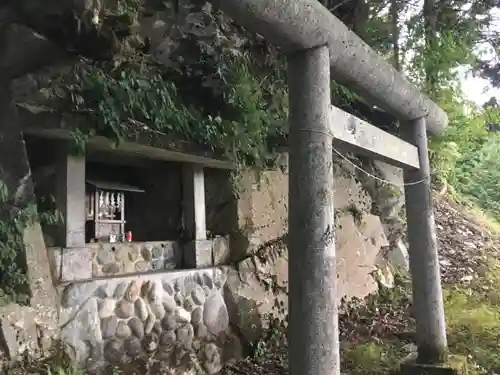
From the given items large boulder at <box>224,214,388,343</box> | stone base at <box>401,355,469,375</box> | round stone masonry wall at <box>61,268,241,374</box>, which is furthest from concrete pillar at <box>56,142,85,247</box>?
stone base at <box>401,355,469,375</box>

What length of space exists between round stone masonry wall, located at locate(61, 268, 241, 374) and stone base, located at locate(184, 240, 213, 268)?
103mm

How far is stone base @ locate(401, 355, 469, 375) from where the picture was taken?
158 inches

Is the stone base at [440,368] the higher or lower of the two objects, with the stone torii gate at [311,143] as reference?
lower

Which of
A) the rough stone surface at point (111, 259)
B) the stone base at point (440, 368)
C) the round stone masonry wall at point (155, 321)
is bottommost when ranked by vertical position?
the stone base at point (440, 368)

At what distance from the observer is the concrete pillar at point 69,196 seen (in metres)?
3.72

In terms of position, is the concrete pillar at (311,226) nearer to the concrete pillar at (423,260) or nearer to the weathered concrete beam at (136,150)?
the weathered concrete beam at (136,150)

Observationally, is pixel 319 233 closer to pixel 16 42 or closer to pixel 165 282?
pixel 165 282

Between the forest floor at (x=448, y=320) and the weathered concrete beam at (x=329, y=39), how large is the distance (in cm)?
241

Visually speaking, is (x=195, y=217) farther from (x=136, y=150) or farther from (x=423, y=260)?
(x=423, y=260)

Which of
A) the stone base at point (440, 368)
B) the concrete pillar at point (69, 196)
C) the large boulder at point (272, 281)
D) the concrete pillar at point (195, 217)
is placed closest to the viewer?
the concrete pillar at point (69, 196)

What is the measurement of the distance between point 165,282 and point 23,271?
4.51 feet

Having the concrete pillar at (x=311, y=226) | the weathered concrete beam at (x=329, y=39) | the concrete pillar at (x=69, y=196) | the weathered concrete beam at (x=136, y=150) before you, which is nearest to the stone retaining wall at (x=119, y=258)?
the concrete pillar at (x=69, y=196)

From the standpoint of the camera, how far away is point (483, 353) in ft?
15.5

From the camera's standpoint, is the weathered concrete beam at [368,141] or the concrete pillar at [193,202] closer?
the weathered concrete beam at [368,141]
